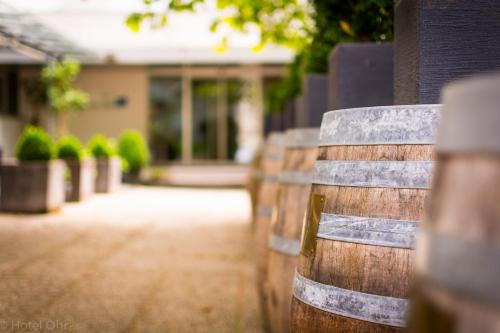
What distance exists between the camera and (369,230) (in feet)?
5.51

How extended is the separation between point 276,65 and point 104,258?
16.1 m

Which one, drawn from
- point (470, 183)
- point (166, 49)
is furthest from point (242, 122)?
point (470, 183)

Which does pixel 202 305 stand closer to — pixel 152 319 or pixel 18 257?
pixel 152 319

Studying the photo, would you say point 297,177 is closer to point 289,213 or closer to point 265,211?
point 289,213

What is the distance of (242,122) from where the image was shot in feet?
67.2

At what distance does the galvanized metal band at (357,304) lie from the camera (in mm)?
1625

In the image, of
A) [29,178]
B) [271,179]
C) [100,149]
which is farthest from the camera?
[100,149]

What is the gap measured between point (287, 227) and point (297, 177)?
0.25 m

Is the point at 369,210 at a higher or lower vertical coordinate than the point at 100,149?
lower

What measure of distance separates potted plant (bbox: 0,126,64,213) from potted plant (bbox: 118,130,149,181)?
25.1 feet

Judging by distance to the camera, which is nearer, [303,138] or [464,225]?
[464,225]

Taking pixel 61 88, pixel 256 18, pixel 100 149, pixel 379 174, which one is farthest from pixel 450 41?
pixel 61 88

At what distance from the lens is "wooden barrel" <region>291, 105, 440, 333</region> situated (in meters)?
1.63

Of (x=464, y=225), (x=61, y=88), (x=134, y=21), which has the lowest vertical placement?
(x=464, y=225)
